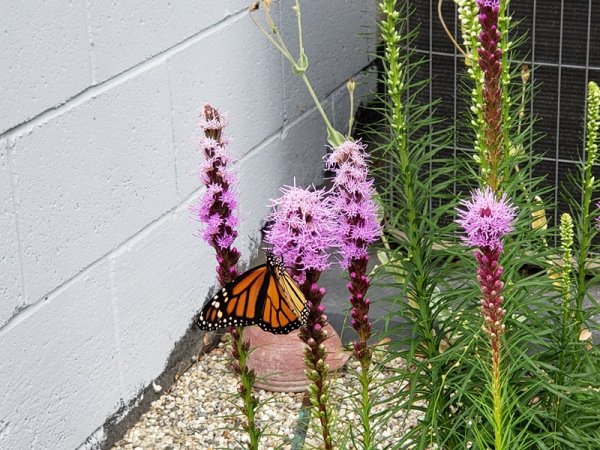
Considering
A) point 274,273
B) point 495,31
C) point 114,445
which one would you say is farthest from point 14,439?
point 495,31

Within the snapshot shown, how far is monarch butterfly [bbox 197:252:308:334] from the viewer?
229cm

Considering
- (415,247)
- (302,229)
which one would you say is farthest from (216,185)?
(415,247)

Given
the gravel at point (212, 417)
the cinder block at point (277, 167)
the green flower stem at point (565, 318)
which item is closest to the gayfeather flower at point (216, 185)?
the green flower stem at point (565, 318)

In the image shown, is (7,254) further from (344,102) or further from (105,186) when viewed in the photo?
(344,102)

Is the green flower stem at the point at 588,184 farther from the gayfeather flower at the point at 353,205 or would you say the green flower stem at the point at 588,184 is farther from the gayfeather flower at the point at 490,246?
the gayfeather flower at the point at 490,246

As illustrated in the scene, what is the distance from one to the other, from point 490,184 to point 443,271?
47 cm

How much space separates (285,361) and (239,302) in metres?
1.84

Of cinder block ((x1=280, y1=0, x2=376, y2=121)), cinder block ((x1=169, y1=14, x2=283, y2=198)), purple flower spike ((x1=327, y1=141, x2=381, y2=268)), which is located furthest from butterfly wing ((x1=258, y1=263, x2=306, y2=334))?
cinder block ((x1=280, y1=0, x2=376, y2=121))

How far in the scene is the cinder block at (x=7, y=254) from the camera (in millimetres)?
3174

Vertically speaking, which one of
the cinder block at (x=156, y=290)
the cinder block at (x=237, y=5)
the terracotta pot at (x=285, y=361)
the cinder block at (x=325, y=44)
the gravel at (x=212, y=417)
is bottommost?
the gravel at (x=212, y=417)

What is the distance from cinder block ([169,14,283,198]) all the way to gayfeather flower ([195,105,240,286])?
183 cm

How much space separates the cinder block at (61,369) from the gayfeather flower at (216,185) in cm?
130

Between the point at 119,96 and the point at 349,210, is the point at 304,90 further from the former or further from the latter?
the point at 349,210

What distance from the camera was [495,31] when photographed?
204 cm
